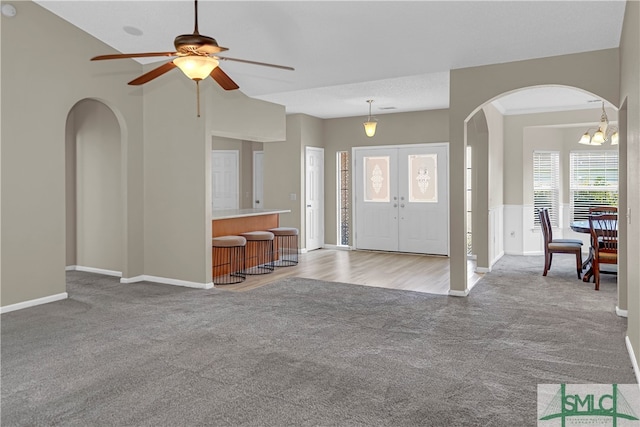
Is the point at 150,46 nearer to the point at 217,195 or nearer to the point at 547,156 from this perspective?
the point at 217,195

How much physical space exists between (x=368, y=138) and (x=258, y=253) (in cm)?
330

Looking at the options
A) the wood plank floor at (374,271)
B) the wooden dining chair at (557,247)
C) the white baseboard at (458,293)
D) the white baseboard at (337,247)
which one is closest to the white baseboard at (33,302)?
the wood plank floor at (374,271)

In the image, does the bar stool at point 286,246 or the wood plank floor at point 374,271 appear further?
the bar stool at point 286,246

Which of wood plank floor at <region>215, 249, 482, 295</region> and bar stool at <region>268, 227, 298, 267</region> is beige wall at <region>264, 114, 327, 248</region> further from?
wood plank floor at <region>215, 249, 482, 295</region>

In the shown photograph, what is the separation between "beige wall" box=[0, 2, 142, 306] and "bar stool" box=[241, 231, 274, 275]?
2579 millimetres

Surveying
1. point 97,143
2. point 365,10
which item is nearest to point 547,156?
point 365,10

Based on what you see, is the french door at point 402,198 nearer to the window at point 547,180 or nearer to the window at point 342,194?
the window at point 342,194

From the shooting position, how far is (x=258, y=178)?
9922 millimetres

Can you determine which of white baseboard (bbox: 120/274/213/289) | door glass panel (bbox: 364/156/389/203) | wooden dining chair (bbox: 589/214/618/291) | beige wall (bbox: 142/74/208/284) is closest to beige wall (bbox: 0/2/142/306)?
beige wall (bbox: 142/74/208/284)

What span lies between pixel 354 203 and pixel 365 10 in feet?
17.5

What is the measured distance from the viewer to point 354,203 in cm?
943

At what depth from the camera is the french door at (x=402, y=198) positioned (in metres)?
8.62

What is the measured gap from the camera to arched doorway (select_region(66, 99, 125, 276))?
667cm

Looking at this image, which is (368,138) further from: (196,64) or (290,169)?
(196,64)
